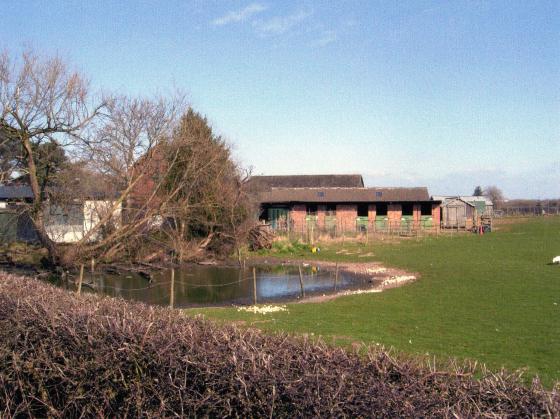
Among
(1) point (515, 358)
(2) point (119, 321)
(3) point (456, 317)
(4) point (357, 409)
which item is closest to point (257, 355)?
(4) point (357, 409)

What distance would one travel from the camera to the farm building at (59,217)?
2789cm

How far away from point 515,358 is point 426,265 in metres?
16.7

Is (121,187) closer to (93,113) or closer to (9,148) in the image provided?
(93,113)

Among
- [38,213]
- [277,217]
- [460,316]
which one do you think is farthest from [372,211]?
[460,316]

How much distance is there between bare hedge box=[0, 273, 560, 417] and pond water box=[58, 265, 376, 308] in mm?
12831

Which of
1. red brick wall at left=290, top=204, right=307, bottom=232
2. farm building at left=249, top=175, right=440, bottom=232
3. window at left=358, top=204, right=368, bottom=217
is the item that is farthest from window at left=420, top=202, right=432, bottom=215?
red brick wall at left=290, top=204, right=307, bottom=232

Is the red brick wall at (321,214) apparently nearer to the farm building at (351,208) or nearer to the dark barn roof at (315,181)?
the farm building at (351,208)

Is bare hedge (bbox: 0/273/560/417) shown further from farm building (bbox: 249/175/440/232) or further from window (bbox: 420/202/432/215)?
window (bbox: 420/202/432/215)

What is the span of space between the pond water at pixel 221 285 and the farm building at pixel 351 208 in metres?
19.8

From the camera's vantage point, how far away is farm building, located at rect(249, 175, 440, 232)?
47781 millimetres

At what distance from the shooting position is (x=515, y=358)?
29.9ft

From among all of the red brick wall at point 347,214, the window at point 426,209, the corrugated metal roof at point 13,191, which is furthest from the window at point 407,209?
the corrugated metal roof at point 13,191

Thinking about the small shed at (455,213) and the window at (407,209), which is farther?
the small shed at (455,213)

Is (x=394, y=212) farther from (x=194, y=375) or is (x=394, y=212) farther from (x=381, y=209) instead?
(x=194, y=375)
